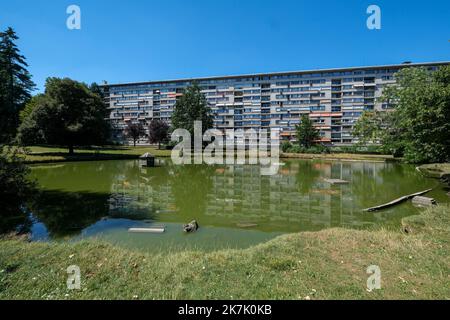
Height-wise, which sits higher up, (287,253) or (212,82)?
(212,82)

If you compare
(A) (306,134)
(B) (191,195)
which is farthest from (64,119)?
(A) (306,134)

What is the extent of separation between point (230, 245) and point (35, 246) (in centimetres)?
491

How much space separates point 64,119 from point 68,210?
28.8m

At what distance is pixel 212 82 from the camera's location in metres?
86.3

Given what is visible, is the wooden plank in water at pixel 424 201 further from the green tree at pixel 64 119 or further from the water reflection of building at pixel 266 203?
the green tree at pixel 64 119

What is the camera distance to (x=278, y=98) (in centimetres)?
8025

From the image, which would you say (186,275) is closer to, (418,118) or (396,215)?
(396,215)

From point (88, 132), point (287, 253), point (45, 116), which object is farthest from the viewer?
point (88, 132)

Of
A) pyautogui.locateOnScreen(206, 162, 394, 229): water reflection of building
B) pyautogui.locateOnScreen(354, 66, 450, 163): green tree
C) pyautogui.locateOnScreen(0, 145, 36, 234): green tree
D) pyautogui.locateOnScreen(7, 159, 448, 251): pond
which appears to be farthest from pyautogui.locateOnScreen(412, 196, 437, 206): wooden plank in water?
pyautogui.locateOnScreen(0, 145, 36, 234): green tree

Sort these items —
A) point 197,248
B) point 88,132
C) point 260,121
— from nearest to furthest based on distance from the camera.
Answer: point 197,248, point 88,132, point 260,121

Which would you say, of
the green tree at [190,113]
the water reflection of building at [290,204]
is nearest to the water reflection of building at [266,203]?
the water reflection of building at [290,204]

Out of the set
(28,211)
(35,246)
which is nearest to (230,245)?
(35,246)

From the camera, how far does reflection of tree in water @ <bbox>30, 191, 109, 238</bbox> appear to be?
851cm

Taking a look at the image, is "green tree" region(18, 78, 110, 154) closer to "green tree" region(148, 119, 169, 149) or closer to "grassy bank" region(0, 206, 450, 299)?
"green tree" region(148, 119, 169, 149)
